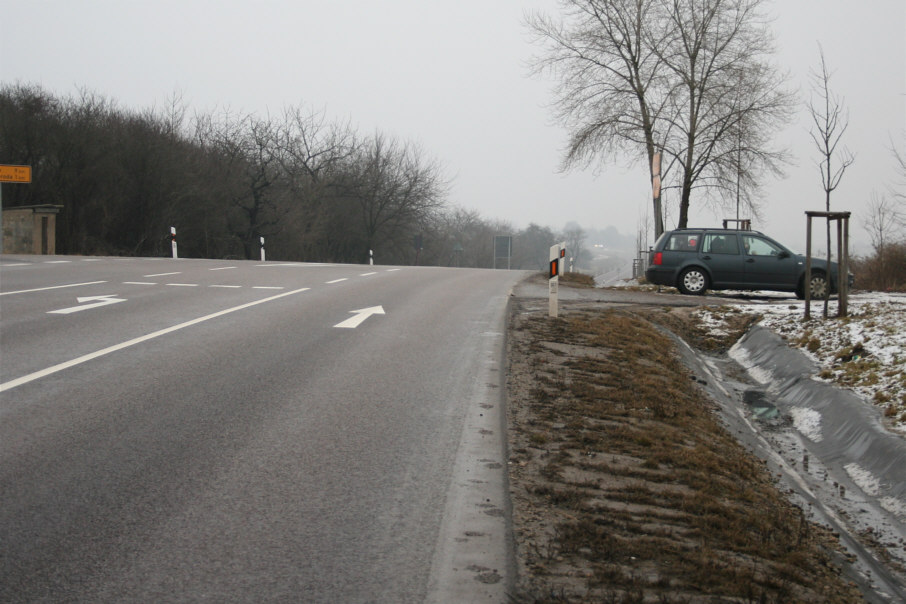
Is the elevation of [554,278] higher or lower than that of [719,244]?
lower

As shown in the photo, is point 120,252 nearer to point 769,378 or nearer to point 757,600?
point 769,378

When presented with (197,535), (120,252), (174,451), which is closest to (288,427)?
(174,451)

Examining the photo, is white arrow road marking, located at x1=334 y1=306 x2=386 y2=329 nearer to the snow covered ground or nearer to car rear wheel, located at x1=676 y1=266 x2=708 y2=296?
the snow covered ground

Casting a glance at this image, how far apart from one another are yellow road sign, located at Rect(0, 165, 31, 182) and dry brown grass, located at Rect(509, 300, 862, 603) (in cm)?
2520

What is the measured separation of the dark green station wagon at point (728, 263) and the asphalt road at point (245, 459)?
10332 millimetres

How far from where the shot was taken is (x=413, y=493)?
15.4ft

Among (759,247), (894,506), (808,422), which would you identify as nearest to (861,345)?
(808,422)

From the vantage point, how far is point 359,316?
11.8 meters

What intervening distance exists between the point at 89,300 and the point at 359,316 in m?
4.09

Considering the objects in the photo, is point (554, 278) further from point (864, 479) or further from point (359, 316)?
point (864, 479)

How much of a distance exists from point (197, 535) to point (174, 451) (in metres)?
1.40

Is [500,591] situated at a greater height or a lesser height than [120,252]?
lesser

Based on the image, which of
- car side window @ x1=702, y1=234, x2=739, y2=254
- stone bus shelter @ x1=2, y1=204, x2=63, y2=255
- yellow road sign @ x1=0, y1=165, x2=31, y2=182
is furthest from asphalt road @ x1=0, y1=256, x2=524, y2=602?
stone bus shelter @ x1=2, y1=204, x2=63, y2=255

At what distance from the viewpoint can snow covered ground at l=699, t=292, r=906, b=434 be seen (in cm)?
802
